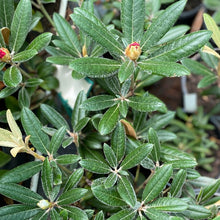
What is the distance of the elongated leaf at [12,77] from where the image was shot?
89 cm

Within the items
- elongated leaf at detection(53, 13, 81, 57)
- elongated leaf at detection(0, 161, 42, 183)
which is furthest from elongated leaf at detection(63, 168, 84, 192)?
elongated leaf at detection(53, 13, 81, 57)

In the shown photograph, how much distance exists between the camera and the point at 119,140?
941 mm

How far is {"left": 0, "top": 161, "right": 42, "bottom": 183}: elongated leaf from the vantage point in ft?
2.95

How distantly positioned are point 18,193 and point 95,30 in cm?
49

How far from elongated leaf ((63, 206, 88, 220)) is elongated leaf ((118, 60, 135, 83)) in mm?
373

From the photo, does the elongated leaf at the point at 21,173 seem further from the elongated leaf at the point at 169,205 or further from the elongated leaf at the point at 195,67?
the elongated leaf at the point at 195,67

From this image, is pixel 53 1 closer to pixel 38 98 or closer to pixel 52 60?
pixel 52 60

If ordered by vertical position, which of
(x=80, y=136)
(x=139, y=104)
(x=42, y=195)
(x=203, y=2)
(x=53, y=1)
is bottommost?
(x=42, y=195)

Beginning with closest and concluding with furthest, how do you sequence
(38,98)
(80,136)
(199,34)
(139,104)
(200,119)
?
1. (199,34)
2. (139,104)
3. (80,136)
4. (38,98)
5. (200,119)

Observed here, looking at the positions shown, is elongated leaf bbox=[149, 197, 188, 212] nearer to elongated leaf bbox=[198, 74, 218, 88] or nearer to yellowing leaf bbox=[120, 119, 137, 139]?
yellowing leaf bbox=[120, 119, 137, 139]

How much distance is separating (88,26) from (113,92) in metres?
0.24

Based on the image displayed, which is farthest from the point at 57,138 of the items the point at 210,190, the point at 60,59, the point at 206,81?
the point at 206,81

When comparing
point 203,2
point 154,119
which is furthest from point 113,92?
point 203,2

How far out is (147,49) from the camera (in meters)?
0.91
